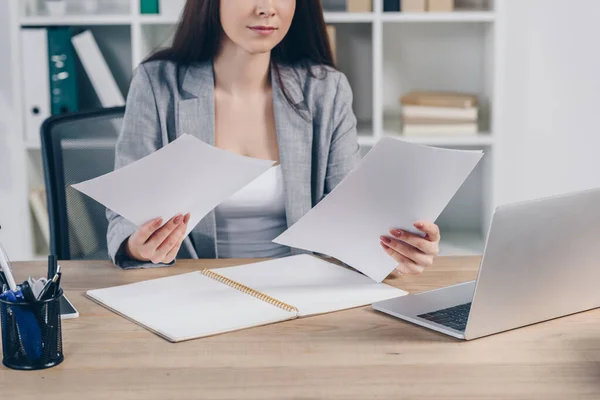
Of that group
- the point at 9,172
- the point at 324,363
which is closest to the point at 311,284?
the point at 324,363

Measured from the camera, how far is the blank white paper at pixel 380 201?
121 cm

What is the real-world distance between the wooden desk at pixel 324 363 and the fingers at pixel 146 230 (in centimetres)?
19

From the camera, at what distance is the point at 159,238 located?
55.8 inches

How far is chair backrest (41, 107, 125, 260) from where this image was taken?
5.92ft

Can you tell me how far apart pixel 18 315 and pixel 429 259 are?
26.6 inches

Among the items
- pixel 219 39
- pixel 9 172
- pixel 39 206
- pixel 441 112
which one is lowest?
pixel 39 206

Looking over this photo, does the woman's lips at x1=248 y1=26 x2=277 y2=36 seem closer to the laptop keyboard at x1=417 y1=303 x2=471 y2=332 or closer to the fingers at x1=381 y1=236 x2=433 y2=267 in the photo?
the fingers at x1=381 y1=236 x2=433 y2=267

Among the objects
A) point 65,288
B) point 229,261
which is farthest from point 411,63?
point 65,288

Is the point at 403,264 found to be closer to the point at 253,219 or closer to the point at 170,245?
the point at 170,245

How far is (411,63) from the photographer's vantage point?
3064 mm

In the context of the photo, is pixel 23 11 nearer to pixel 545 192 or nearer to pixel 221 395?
pixel 545 192

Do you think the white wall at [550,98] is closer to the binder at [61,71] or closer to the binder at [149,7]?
the binder at [149,7]

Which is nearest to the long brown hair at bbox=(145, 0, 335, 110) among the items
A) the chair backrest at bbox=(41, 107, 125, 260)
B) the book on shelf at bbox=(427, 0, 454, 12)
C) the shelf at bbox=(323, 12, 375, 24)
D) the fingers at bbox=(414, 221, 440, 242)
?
the chair backrest at bbox=(41, 107, 125, 260)

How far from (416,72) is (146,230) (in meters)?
1.87
